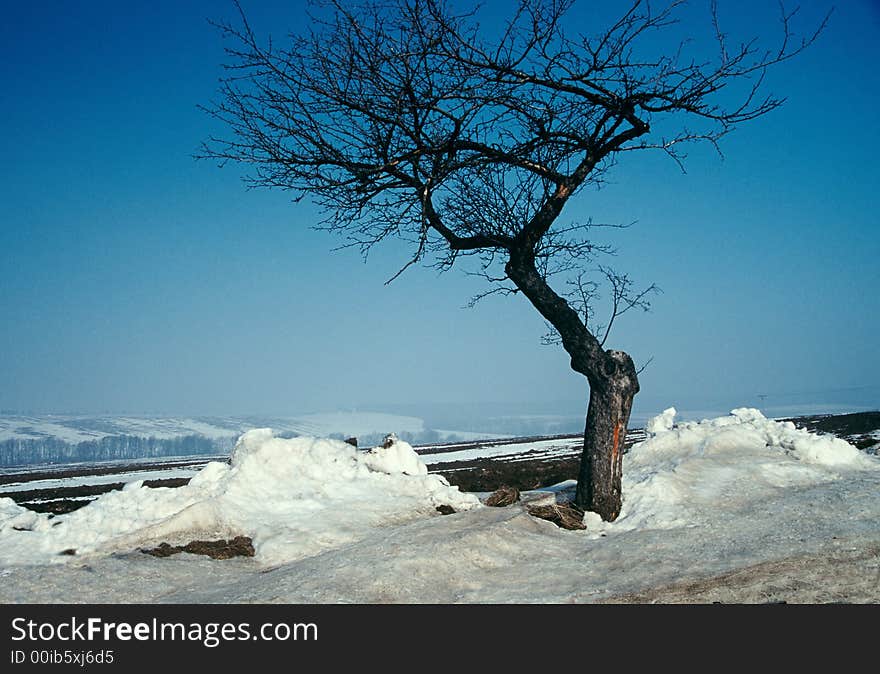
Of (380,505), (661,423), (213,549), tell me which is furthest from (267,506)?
(661,423)

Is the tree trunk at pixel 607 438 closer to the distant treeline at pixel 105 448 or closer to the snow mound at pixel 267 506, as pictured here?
the snow mound at pixel 267 506

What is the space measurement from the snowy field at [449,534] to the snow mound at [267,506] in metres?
0.03

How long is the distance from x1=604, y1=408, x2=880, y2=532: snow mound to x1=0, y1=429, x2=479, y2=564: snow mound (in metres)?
3.08

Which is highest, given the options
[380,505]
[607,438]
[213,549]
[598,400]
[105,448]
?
[598,400]

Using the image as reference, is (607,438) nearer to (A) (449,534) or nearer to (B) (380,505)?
(A) (449,534)

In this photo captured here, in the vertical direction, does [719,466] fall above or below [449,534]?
above

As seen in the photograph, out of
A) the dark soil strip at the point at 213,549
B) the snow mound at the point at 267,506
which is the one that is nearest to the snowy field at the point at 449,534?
the snow mound at the point at 267,506

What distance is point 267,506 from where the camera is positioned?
10.6 m

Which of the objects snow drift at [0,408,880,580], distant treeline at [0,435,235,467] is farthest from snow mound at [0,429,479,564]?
distant treeline at [0,435,235,467]

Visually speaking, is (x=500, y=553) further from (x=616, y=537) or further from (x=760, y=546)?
(x=760, y=546)

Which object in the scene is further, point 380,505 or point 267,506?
point 380,505

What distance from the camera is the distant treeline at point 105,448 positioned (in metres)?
174

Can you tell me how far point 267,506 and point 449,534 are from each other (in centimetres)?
371

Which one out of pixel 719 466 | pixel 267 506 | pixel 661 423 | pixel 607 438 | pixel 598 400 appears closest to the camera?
pixel 607 438
